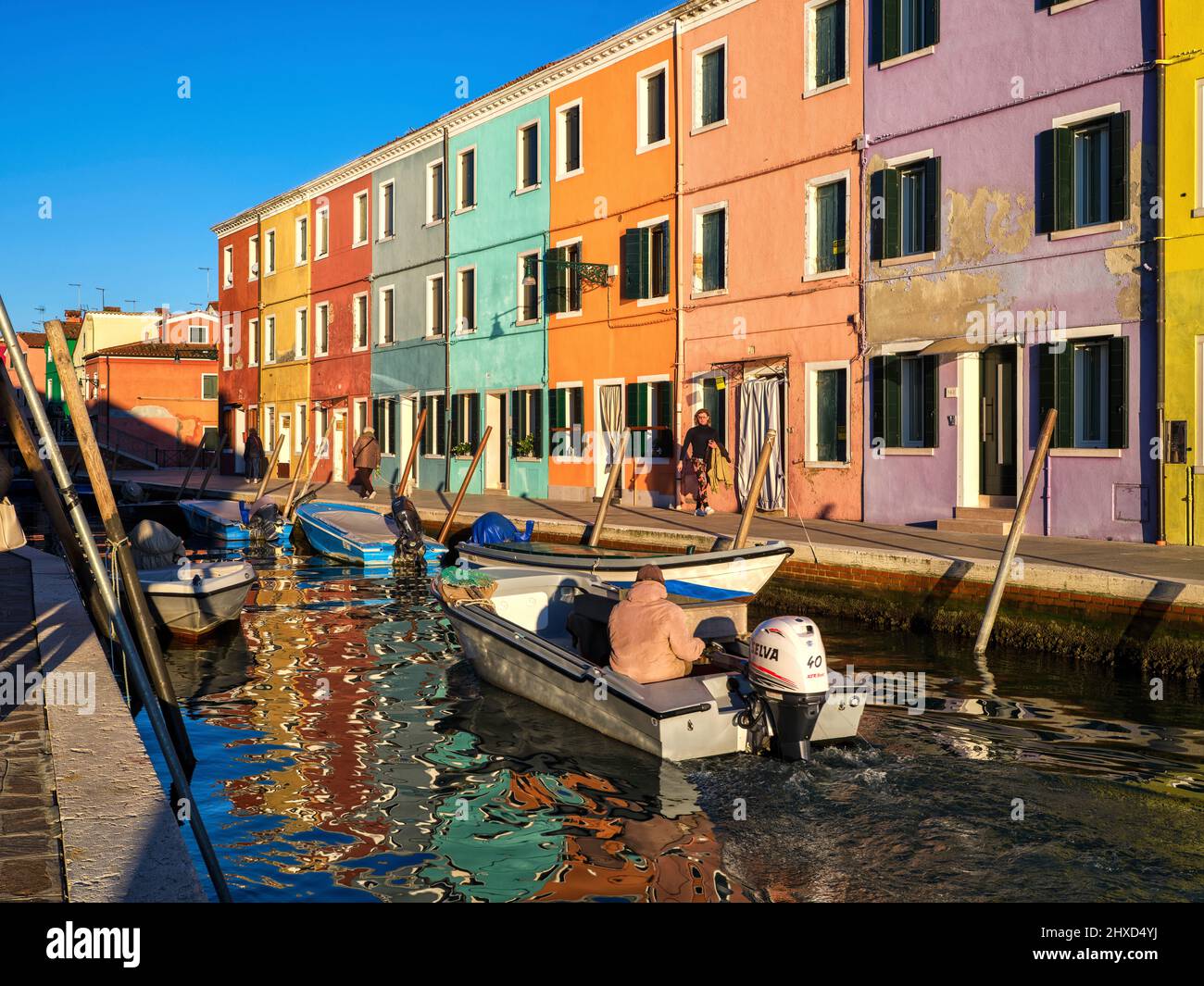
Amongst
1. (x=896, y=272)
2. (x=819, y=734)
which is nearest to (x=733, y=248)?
(x=896, y=272)

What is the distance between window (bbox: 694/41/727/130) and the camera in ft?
71.2

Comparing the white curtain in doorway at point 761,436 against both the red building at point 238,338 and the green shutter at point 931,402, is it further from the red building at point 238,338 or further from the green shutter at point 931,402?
the red building at point 238,338

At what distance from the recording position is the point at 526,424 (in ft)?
89.6

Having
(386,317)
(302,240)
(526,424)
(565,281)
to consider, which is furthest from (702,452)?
(302,240)

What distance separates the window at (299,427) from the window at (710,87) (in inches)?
852

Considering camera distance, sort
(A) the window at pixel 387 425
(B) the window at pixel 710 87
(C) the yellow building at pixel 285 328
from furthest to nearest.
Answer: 1. (C) the yellow building at pixel 285 328
2. (A) the window at pixel 387 425
3. (B) the window at pixel 710 87

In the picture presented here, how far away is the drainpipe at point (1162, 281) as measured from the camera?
1437 centimetres

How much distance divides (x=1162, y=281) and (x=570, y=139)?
14929 mm

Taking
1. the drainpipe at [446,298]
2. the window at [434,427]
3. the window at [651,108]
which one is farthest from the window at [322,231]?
the window at [651,108]

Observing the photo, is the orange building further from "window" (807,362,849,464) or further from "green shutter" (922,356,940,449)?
"green shutter" (922,356,940,449)

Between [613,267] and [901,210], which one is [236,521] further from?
[901,210]

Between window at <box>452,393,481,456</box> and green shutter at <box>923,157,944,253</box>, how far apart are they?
46.4 ft

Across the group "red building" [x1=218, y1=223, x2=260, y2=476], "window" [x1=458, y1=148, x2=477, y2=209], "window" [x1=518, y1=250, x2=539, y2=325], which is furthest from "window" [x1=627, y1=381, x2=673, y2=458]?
"red building" [x1=218, y1=223, x2=260, y2=476]
